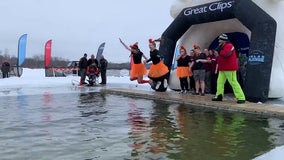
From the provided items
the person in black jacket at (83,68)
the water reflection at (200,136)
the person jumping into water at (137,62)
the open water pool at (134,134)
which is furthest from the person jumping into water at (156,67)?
the person in black jacket at (83,68)

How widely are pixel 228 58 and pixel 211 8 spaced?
244cm

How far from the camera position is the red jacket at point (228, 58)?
8.30 meters

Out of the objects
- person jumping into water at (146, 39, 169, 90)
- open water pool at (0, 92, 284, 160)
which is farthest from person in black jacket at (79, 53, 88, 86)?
open water pool at (0, 92, 284, 160)

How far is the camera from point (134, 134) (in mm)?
5145

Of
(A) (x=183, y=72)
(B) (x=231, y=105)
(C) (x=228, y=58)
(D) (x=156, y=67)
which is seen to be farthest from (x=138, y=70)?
(B) (x=231, y=105)

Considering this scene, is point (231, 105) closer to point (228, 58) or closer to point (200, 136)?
point (228, 58)

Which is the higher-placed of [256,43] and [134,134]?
[256,43]

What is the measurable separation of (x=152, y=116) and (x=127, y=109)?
3.84 ft

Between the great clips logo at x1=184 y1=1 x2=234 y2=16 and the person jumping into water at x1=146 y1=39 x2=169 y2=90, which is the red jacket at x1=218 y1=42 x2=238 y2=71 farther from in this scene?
the person jumping into water at x1=146 y1=39 x2=169 y2=90

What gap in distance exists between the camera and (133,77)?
39.8ft

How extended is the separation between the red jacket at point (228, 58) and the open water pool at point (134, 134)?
1.19 metres

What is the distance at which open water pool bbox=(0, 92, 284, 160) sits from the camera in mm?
4109

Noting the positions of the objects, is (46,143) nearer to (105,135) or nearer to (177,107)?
(105,135)

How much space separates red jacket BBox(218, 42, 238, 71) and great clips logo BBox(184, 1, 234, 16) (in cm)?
178
